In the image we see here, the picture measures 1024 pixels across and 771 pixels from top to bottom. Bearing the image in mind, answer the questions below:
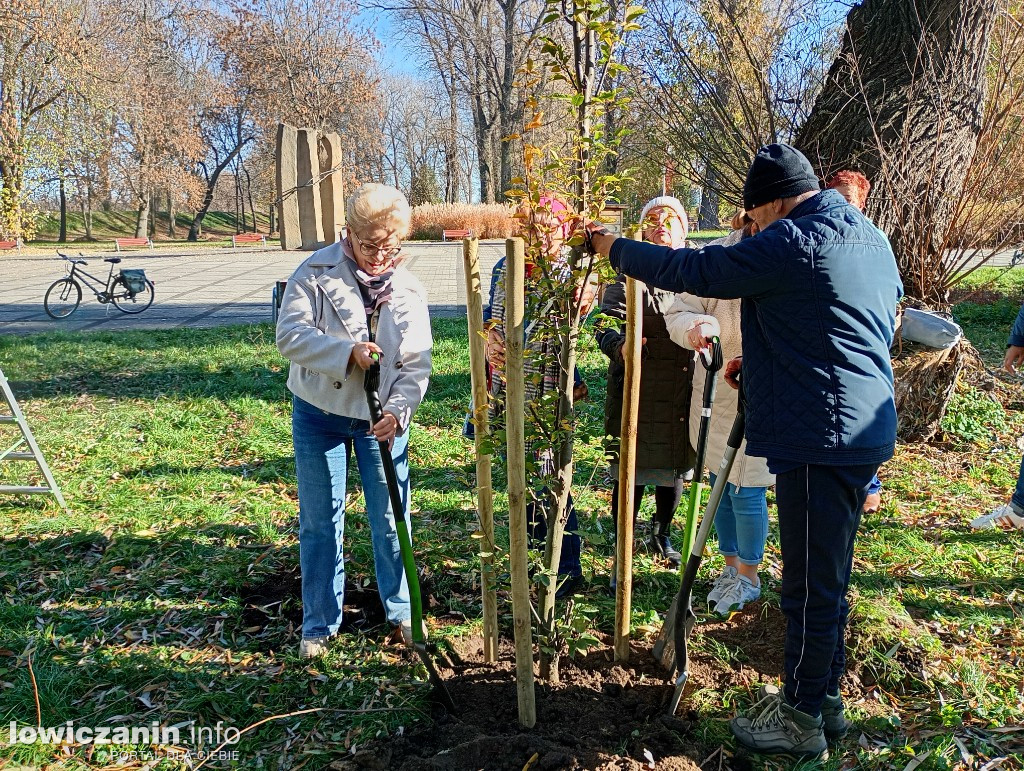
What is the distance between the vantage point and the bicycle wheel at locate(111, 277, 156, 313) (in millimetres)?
12547

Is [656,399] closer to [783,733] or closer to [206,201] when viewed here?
[783,733]

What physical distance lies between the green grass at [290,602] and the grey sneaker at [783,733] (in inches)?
2.2

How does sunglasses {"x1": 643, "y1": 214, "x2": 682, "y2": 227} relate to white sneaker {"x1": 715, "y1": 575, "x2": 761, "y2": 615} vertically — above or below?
above

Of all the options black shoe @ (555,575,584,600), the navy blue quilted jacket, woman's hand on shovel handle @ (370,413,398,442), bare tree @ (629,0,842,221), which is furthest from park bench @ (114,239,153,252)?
the navy blue quilted jacket

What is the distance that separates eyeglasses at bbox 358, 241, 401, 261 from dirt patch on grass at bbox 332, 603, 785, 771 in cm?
159

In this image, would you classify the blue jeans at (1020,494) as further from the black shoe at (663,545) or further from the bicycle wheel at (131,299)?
the bicycle wheel at (131,299)

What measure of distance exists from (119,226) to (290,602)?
159 feet

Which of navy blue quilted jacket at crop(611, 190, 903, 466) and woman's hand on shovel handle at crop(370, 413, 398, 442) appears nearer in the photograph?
navy blue quilted jacket at crop(611, 190, 903, 466)

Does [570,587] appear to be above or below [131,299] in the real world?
below

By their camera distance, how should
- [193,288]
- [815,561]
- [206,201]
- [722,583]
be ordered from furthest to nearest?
[206,201] < [193,288] < [722,583] < [815,561]

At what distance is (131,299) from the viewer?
12.9 meters

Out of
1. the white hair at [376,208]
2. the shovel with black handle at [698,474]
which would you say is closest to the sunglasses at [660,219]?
the shovel with black handle at [698,474]

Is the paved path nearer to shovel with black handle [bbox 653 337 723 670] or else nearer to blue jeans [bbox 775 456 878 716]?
shovel with black handle [bbox 653 337 723 670]

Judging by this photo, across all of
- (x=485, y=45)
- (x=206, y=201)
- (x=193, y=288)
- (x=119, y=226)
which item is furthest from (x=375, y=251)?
(x=119, y=226)
